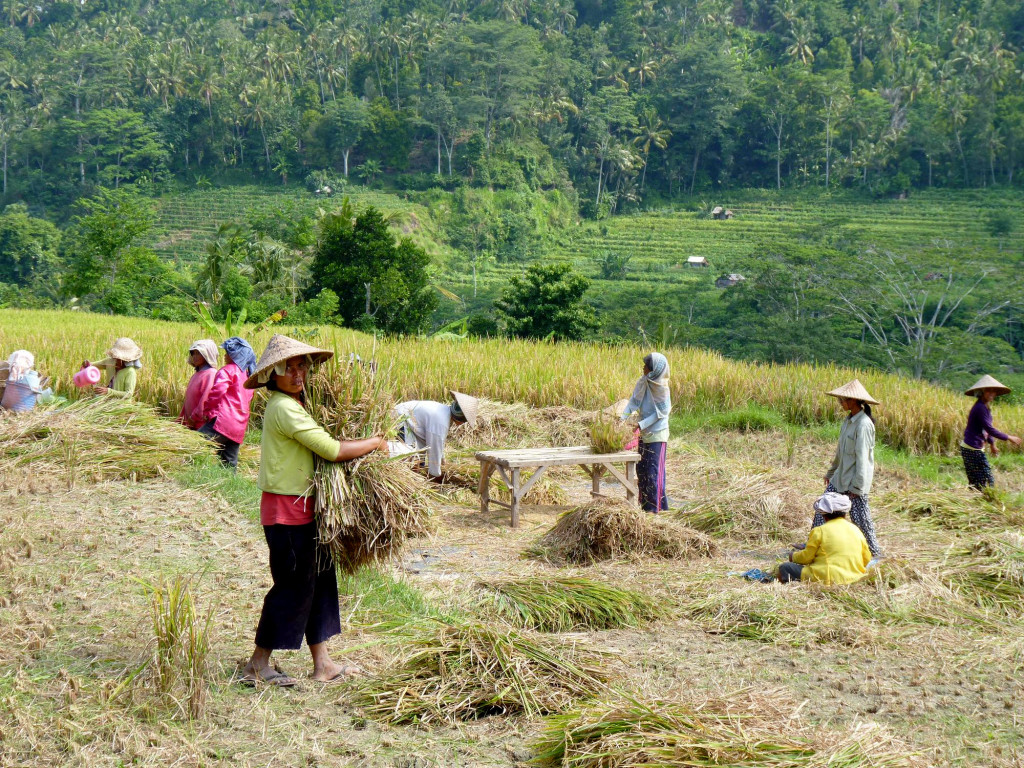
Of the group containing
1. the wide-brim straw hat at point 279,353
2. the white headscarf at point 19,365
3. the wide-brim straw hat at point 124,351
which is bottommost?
the white headscarf at point 19,365

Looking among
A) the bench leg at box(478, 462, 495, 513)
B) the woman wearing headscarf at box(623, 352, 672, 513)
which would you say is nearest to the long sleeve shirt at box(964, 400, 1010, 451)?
the woman wearing headscarf at box(623, 352, 672, 513)

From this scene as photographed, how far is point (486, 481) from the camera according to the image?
24.5ft

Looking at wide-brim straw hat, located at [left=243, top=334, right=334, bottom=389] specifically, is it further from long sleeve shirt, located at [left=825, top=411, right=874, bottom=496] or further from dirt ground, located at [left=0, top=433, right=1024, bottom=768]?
long sleeve shirt, located at [left=825, top=411, right=874, bottom=496]

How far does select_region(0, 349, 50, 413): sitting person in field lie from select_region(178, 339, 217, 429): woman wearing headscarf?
50.2 inches

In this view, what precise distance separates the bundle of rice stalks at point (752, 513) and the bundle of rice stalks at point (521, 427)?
2.90 metres

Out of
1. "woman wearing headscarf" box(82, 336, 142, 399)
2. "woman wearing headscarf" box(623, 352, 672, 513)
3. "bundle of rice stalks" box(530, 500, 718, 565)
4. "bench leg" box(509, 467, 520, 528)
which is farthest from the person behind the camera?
"woman wearing headscarf" box(82, 336, 142, 399)

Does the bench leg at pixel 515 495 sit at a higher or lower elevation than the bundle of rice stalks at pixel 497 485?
higher

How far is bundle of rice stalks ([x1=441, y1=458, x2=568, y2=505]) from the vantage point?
26.0 ft

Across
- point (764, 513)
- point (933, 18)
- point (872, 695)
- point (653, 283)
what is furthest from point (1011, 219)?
point (872, 695)

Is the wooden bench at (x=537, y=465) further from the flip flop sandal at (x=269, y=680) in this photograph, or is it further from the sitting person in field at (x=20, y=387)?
the sitting person in field at (x=20, y=387)

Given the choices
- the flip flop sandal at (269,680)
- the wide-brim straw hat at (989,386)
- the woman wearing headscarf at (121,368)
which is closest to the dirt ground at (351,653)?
the flip flop sandal at (269,680)

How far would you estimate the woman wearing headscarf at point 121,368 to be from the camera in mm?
8047

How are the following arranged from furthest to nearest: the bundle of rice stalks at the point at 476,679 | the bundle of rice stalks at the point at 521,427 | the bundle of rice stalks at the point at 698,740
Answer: the bundle of rice stalks at the point at 521,427, the bundle of rice stalks at the point at 476,679, the bundle of rice stalks at the point at 698,740

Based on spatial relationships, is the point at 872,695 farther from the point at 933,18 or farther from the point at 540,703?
the point at 933,18
